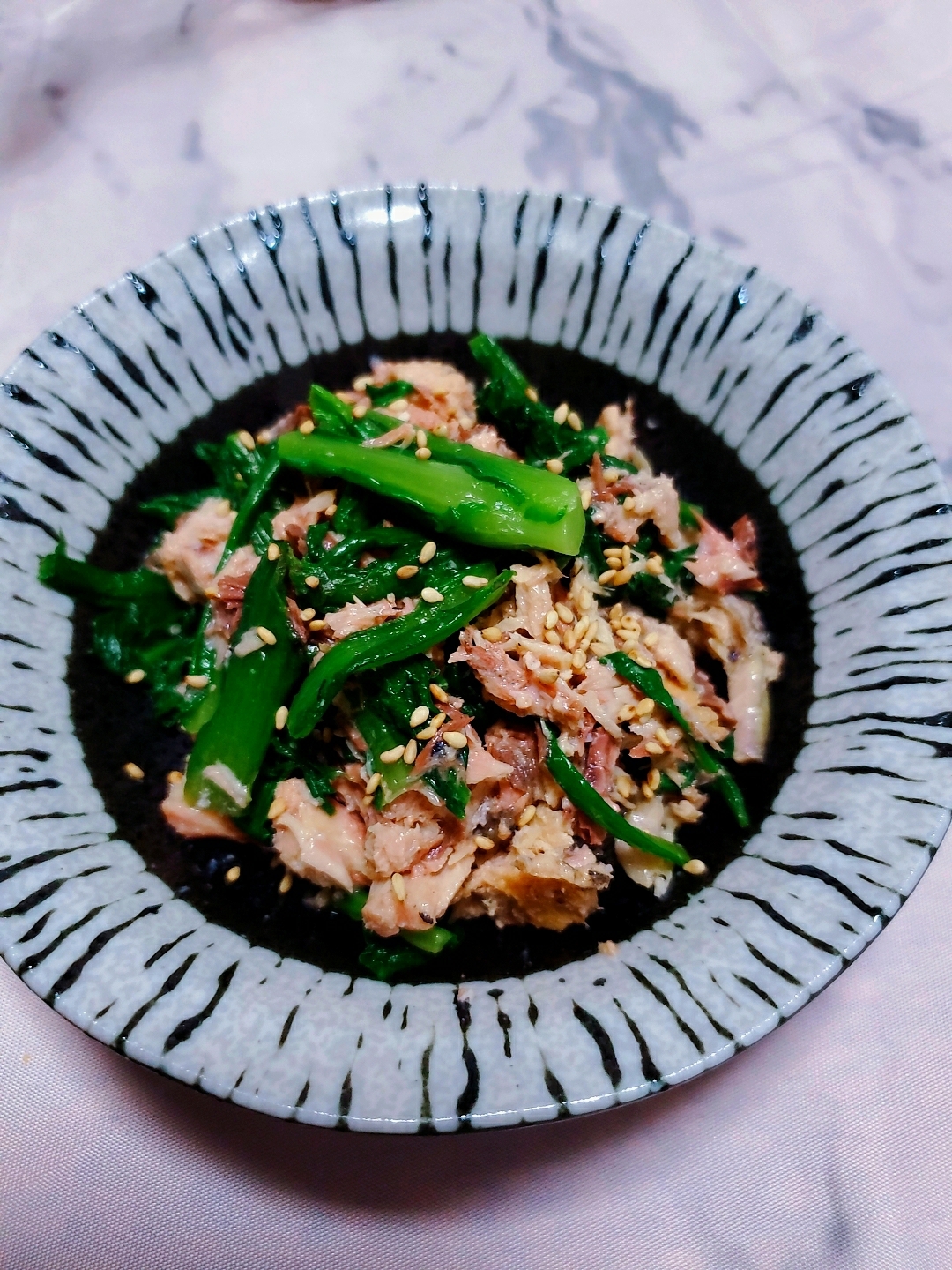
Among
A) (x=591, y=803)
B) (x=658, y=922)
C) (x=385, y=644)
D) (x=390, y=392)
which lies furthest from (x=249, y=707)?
(x=658, y=922)

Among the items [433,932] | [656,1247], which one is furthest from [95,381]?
[656,1247]

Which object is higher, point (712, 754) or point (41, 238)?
point (41, 238)

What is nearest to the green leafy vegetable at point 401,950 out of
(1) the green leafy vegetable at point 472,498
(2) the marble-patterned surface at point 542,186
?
(2) the marble-patterned surface at point 542,186

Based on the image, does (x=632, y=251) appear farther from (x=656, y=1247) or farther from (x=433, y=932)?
(x=656, y=1247)

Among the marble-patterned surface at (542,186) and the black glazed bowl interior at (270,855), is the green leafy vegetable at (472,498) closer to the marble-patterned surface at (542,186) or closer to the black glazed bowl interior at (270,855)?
the black glazed bowl interior at (270,855)

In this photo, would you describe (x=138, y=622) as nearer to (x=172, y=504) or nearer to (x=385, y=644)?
(x=172, y=504)

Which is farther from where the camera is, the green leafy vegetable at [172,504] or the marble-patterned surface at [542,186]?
the green leafy vegetable at [172,504]
